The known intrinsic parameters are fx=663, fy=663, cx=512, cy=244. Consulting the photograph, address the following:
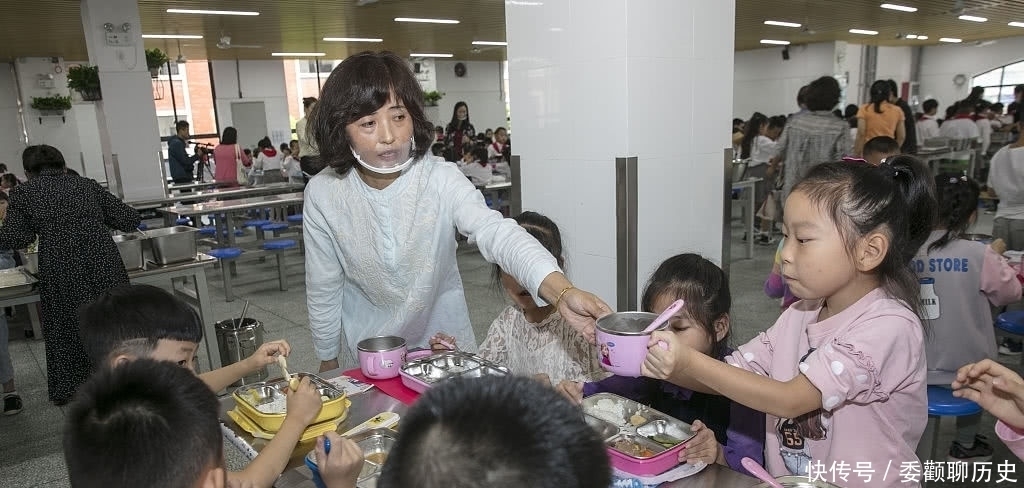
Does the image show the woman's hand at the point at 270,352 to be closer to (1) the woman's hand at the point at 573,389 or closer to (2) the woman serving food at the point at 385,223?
(2) the woman serving food at the point at 385,223

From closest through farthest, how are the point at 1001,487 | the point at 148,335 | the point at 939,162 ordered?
the point at 148,335 → the point at 1001,487 → the point at 939,162

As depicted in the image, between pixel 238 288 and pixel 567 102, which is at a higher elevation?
pixel 567 102

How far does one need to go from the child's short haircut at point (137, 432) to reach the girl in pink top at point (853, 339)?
0.88 metres

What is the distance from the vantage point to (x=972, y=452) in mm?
2762

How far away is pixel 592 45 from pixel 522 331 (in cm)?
171

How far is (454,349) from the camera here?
195cm

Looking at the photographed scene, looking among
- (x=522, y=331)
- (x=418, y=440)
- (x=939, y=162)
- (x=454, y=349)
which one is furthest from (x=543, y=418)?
(x=939, y=162)

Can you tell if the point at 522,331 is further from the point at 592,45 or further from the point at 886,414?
the point at 592,45

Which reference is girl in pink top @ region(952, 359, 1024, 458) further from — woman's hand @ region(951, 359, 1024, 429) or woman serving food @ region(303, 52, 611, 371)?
woman serving food @ region(303, 52, 611, 371)

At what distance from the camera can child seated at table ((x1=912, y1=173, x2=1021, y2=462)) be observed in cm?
247

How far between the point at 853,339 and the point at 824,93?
483cm

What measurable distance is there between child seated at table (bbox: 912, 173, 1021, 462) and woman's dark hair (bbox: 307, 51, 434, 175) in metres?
1.96

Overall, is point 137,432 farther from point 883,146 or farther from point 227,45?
point 227,45

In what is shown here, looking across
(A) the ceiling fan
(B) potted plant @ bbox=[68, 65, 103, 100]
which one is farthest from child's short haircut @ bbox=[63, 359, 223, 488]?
(A) the ceiling fan
